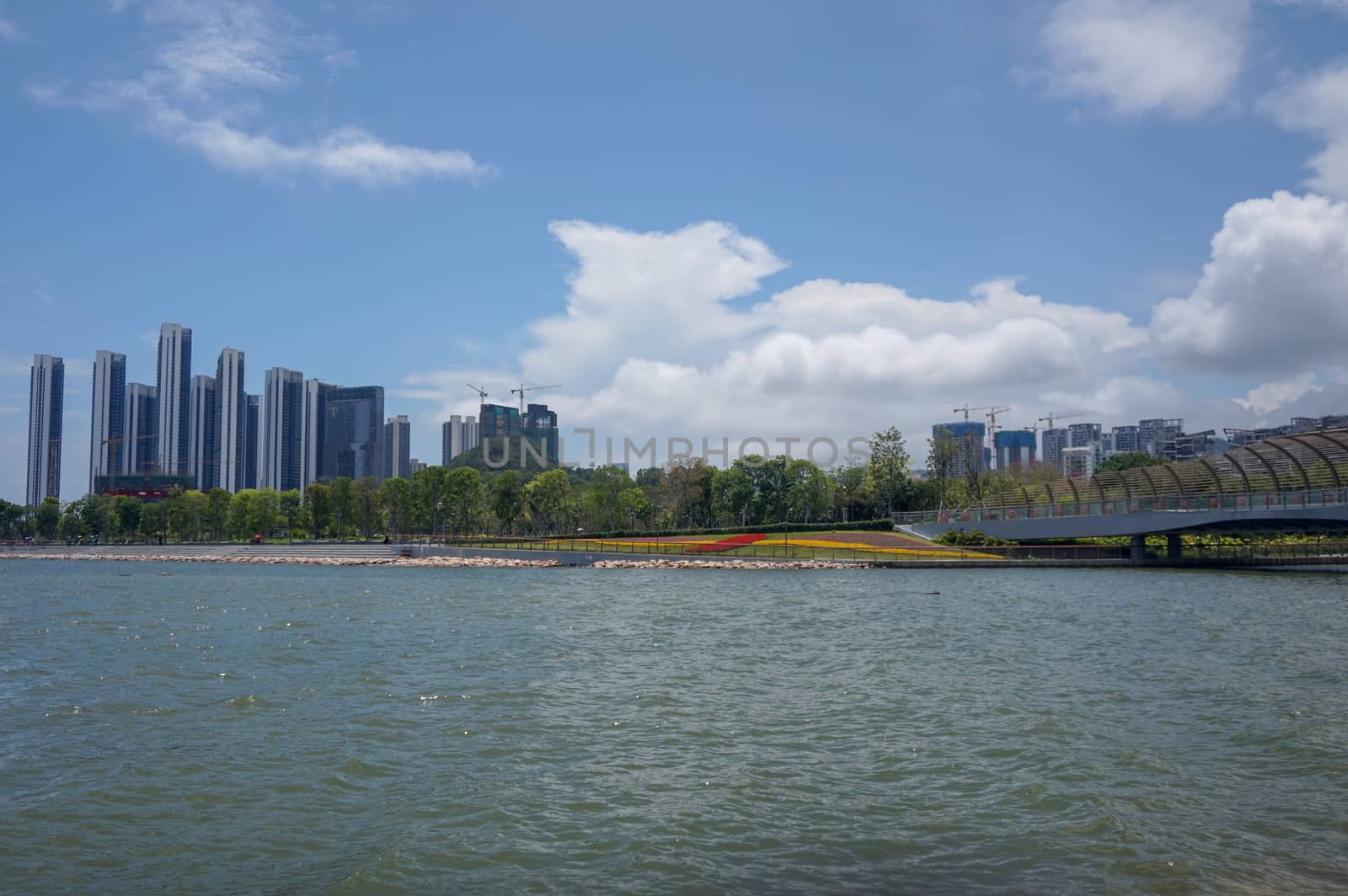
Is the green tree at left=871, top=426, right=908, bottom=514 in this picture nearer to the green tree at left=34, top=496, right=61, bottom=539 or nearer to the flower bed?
the flower bed

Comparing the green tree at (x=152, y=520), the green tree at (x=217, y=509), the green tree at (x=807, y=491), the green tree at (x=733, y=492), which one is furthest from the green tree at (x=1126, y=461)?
the green tree at (x=152, y=520)

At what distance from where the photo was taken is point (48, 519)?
153 m

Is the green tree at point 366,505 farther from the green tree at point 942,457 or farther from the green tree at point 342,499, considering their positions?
the green tree at point 942,457

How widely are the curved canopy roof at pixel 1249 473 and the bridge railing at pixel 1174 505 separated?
1.01 m

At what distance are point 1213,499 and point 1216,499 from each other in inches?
5.6

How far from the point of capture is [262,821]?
8992 millimetres

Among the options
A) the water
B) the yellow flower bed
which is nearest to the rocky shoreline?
the yellow flower bed

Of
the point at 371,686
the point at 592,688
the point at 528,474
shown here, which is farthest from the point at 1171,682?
the point at 528,474

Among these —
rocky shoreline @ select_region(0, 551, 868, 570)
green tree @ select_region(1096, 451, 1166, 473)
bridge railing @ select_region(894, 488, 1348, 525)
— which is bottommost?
rocky shoreline @ select_region(0, 551, 868, 570)

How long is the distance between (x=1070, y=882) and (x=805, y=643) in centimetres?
1467

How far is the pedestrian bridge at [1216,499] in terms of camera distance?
51.0 metres

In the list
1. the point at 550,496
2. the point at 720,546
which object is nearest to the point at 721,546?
the point at 720,546

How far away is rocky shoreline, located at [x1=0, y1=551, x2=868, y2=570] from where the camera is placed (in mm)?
63938

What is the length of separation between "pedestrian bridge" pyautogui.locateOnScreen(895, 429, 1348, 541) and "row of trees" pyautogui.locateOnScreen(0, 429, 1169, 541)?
92.7ft
